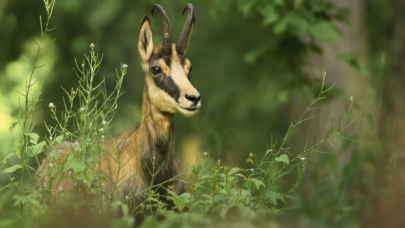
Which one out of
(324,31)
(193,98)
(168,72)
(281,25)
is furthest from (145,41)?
(324,31)

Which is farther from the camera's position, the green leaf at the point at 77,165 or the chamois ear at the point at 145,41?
the chamois ear at the point at 145,41

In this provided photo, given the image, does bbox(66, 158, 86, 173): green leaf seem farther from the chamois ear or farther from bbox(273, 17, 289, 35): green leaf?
bbox(273, 17, 289, 35): green leaf

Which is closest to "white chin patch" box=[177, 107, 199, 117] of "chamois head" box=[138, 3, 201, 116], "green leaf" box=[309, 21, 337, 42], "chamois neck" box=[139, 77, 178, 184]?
"chamois head" box=[138, 3, 201, 116]

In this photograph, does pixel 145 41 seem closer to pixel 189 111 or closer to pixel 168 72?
pixel 168 72

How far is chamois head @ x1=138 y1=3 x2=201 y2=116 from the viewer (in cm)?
554

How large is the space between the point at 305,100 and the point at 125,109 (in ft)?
16.5

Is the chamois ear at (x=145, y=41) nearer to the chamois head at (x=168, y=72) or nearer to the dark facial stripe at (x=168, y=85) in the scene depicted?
the chamois head at (x=168, y=72)

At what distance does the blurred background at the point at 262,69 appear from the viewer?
756 centimetres

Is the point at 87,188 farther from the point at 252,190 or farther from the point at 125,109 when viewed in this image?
the point at 125,109

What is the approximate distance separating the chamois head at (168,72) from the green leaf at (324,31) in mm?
3591

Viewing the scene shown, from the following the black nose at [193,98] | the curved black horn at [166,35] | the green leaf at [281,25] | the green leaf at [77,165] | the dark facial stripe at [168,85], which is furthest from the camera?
the green leaf at [281,25]

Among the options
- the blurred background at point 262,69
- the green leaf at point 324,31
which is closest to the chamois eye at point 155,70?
the blurred background at point 262,69

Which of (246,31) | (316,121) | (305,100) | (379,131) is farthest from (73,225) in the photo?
(246,31)

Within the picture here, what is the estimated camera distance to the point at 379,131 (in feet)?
27.0
